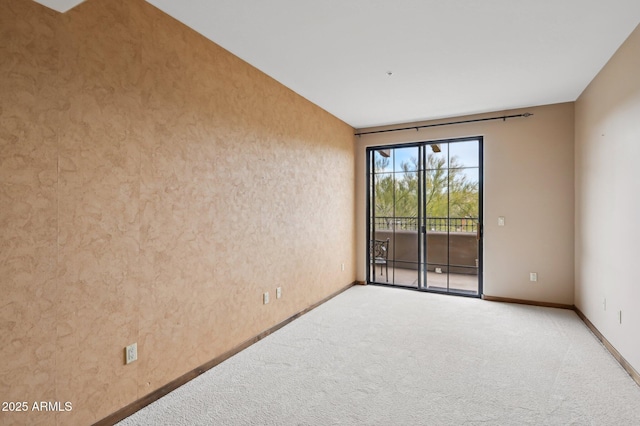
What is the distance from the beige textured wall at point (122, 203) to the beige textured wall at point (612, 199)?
10.2 feet

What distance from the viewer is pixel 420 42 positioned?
2.64 meters

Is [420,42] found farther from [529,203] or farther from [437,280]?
[437,280]

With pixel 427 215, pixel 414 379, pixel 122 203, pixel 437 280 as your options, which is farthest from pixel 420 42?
pixel 437 280

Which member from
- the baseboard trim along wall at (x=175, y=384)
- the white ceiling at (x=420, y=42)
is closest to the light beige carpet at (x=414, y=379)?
the baseboard trim along wall at (x=175, y=384)

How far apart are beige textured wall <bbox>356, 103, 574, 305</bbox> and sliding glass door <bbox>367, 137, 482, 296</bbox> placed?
0.62ft

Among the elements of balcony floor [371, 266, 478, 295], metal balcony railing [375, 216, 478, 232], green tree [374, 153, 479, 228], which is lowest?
balcony floor [371, 266, 478, 295]

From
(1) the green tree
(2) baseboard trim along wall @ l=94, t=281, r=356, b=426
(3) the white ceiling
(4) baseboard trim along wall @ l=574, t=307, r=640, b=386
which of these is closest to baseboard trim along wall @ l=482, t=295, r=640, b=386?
(4) baseboard trim along wall @ l=574, t=307, r=640, b=386

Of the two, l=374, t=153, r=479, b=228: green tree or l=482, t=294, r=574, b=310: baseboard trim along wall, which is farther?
l=374, t=153, r=479, b=228: green tree

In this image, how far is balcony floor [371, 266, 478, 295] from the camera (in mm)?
4988

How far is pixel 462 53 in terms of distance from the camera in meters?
2.83

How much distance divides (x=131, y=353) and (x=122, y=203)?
3.17 feet

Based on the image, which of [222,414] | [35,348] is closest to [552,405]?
[222,414]

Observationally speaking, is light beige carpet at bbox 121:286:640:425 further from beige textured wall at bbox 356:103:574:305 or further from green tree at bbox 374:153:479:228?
green tree at bbox 374:153:479:228

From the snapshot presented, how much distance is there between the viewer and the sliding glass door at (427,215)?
189 inches
